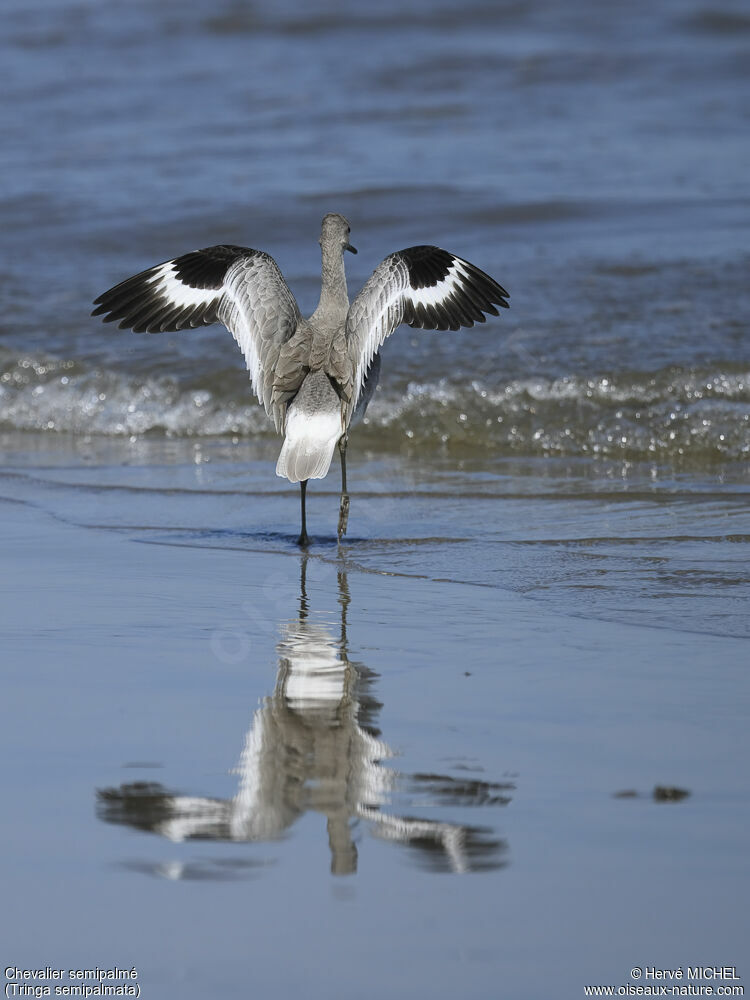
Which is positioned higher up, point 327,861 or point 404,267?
point 404,267

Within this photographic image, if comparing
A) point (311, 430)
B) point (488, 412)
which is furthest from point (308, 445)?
point (488, 412)

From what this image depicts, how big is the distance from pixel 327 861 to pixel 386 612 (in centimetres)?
195

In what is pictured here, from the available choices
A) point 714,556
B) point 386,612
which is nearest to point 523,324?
point 714,556

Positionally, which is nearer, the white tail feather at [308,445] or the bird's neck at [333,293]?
the white tail feather at [308,445]

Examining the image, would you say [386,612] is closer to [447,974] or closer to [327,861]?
[327,861]

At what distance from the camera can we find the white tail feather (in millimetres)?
5578

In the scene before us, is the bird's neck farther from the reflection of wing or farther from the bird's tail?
the reflection of wing

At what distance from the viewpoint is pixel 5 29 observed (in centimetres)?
2266

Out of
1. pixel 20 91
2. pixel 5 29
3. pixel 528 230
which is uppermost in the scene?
pixel 5 29

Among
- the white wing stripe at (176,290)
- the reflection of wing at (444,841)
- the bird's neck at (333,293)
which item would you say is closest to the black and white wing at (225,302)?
the white wing stripe at (176,290)

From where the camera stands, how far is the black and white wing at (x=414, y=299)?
6066 millimetres

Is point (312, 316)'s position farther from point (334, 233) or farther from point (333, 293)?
point (334, 233)

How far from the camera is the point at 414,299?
245 inches

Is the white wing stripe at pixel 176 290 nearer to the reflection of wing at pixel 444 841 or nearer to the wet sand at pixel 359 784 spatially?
the wet sand at pixel 359 784
